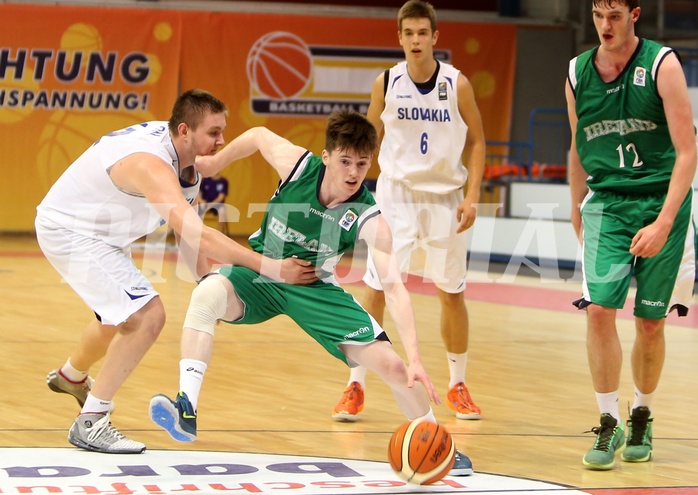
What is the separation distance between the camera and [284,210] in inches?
217

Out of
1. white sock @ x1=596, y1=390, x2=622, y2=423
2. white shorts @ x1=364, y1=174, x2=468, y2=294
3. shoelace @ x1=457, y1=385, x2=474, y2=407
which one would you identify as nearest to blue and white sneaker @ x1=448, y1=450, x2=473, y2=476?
white sock @ x1=596, y1=390, x2=622, y2=423

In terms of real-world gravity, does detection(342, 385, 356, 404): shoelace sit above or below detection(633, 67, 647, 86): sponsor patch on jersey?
below

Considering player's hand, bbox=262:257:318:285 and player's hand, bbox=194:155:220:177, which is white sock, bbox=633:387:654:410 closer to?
player's hand, bbox=262:257:318:285

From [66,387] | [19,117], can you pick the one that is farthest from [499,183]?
[66,387]

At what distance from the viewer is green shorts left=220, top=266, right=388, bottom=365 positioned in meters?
5.34

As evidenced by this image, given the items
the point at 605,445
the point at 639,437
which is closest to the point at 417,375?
the point at 605,445

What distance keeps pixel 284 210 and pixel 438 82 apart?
1837 mm

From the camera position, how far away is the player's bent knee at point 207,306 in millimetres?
5215

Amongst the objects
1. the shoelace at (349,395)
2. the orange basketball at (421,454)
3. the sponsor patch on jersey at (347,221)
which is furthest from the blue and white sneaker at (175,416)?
the shoelace at (349,395)

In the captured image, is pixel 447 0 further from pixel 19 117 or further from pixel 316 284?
pixel 316 284

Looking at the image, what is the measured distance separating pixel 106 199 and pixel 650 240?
8.42 feet

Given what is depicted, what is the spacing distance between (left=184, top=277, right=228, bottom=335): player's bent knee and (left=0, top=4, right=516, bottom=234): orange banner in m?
14.4

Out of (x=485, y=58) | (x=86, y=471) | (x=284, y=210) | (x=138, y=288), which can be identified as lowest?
(x=86, y=471)

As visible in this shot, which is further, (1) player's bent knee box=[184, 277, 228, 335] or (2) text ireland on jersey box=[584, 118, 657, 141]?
(2) text ireland on jersey box=[584, 118, 657, 141]
